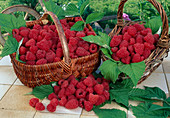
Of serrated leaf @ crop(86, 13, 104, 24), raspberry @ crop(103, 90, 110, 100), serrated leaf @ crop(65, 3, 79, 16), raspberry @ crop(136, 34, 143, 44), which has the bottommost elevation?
raspberry @ crop(103, 90, 110, 100)

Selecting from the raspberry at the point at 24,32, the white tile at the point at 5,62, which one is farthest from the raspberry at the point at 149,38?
the white tile at the point at 5,62

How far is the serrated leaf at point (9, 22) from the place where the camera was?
1382 mm

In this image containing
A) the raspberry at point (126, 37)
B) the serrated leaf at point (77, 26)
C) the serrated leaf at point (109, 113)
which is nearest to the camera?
the serrated leaf at point (109, 113)

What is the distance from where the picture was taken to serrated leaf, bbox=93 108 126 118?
111 centimetres

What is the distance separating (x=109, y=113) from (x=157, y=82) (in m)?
0.47

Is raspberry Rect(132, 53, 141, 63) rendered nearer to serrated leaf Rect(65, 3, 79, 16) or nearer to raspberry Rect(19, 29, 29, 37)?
serrated leaf Rect(65, 3, 79, 16)

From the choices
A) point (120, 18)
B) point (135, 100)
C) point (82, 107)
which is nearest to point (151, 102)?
point (135, 100)

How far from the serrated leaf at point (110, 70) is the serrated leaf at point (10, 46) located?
51cm

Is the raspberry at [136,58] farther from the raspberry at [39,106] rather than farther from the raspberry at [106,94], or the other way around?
the raspberry at [39,106]

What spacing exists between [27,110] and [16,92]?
21 centimetres

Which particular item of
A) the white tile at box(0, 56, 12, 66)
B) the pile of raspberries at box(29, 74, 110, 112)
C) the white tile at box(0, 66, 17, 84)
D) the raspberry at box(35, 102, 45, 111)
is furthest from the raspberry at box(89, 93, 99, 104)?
the white tile at box(0, 56, 12, 66)

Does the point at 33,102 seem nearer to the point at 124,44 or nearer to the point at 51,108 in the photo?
the point at 51,108

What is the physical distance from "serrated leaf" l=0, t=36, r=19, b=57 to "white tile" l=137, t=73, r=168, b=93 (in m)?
0.78

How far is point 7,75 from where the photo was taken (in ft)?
5.11
